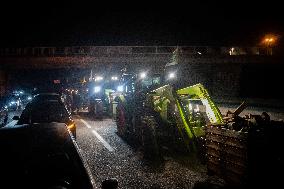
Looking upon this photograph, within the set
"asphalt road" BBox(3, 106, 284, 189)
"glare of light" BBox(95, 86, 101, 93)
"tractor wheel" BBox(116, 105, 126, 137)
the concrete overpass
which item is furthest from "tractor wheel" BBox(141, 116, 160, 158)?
the concrete overpass

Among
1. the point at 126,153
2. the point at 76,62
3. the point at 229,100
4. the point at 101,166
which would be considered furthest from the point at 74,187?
the point at 76,62

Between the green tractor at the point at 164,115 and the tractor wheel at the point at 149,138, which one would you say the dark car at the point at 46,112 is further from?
the green tractor at the point at 164,115

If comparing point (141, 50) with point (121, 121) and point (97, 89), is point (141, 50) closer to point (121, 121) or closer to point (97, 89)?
point (97, 89)

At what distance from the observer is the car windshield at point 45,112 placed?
8191 millimetres

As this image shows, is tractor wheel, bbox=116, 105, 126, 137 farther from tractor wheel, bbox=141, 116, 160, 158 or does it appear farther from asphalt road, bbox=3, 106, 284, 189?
tractor wheel, bbox=141, 116, 160, 158

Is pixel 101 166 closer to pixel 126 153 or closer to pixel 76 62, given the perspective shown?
pixel 126 153

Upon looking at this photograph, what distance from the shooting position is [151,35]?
128ft

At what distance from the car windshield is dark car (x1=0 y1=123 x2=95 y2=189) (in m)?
4.37

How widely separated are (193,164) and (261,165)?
2.76m

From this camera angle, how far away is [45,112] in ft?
27.6

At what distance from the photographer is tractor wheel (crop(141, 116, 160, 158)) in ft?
30.1

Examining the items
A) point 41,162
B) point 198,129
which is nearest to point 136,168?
point 198,129

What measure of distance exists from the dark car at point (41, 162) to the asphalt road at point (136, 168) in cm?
319

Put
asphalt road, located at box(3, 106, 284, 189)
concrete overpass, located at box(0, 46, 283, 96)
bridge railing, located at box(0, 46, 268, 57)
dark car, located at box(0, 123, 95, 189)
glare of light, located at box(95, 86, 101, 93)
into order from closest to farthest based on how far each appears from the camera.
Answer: dark car, located at box(0, 123, 95, 189) < asphalt road, located at box(3, 106, 284, 189) < glare of light, located at box(95, 86, 101, 93) < concrete overpass, located at box(0, 46, 283, 96) < bridge railing, located at box(0, 46, 268, 57)
